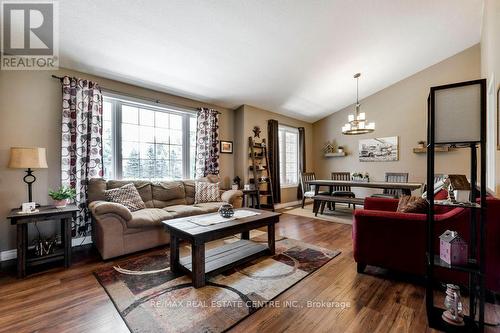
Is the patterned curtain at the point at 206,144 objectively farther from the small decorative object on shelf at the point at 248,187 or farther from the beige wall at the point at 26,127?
the beige wall at the point at 26,127

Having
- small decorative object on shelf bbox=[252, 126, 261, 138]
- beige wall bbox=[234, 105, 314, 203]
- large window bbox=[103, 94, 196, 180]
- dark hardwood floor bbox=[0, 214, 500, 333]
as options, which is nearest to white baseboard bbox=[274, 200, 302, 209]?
beige wall bbox=[234, 105, 314, 203]

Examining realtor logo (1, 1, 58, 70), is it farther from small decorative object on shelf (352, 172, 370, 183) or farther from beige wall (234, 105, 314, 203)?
small decorative object on shelf (352, 172, 370, 183)

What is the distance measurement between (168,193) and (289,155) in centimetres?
377

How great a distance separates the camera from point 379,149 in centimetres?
555

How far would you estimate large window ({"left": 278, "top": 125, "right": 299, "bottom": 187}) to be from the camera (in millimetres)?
6105

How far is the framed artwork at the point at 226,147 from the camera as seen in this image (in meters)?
4.85

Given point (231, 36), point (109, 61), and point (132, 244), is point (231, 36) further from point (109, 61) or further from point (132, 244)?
point (132, 244)

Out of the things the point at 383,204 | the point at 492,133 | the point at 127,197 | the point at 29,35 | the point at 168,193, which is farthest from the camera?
the point at 168,193

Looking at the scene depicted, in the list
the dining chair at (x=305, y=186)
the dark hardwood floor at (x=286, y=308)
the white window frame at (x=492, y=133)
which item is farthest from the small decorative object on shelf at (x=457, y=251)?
the dining chair at (x=305, y=186)

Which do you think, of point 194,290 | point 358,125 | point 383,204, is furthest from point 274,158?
point 194,290

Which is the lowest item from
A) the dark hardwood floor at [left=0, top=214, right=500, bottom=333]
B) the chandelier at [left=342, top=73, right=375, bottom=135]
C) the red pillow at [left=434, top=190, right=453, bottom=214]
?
the dark hardwood floor at [left=0, top=214, right=500, bottom=333]

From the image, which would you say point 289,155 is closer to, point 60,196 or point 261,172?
point 261,172

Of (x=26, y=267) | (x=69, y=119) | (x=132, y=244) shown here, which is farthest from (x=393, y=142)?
(x=26, y=267)

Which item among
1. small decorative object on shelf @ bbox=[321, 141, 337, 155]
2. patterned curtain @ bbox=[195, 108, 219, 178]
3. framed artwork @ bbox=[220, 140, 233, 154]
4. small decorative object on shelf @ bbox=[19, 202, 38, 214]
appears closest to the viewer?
small decorative object on shelf @ bbox=[19, 202, 38, 214]
